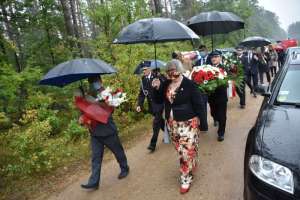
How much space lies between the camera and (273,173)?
2928 millimetres

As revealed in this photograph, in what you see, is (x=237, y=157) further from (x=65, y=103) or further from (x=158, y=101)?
(x=65, y=103)

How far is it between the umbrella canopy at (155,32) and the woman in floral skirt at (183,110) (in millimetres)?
886

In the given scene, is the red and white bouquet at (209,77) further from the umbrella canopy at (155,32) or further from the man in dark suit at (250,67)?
the man in dark suit at (250,67)

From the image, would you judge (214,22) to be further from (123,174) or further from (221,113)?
(123,174)

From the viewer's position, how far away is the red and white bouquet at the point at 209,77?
21.4ft

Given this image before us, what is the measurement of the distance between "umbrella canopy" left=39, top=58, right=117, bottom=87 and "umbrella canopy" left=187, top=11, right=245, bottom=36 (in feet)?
14.2

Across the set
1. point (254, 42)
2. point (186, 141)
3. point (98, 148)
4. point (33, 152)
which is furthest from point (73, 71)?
point (254, 42)

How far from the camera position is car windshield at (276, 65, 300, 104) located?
12.8 ft

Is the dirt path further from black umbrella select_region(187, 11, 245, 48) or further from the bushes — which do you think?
black umbrella select_region(187, 11, 245, 48)

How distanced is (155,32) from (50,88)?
9.49 meters

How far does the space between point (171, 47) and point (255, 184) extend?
12448 mm

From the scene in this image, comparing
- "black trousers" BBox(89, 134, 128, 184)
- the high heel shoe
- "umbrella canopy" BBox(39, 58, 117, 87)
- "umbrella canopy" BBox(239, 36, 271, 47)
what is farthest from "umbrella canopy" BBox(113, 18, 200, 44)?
"umbrella canopy" BBox(239, 36, 271, 47)

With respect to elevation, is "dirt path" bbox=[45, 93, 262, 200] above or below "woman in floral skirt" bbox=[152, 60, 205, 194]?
below

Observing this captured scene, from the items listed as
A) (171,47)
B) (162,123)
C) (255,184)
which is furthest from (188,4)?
(255,184)
